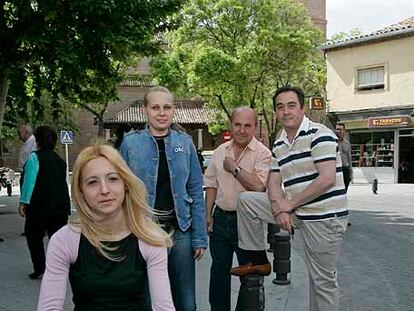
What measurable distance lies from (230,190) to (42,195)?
3.05m

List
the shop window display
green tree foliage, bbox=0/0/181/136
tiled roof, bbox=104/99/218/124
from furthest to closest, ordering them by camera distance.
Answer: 1. tiled roof, bbox=104/99/218/124
2. the shop window display
3. green tree foliage, bbox=0/0/181/136

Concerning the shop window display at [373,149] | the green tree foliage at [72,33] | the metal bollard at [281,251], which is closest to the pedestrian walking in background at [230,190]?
the metal bollard at [281,251]

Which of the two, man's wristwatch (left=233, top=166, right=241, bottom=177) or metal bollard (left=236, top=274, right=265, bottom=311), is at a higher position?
man's wristwatch (left=233, top=166, right=241, bottom=177)

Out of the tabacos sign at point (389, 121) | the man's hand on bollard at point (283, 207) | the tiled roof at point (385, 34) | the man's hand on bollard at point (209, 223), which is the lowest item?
the man's hand on bollard at point (209, 223)

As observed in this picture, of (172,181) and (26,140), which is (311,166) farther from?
(26,140)

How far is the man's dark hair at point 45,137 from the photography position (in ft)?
22.9

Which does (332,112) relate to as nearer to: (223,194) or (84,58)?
(84,58)

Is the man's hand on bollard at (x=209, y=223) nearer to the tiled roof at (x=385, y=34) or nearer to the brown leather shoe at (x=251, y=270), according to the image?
the brown leather shoe at (x=251, y=270)

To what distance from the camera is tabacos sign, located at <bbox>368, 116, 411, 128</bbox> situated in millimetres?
26359

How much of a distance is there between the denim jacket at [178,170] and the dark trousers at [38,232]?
3.43 m

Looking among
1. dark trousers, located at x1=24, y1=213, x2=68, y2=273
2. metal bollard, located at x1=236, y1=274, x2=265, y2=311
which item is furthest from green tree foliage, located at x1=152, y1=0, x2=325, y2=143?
metal bollard, located at x1=236, y1=274, x2=265, y2=311

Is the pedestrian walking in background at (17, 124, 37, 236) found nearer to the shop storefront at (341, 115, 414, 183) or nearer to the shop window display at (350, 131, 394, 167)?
the shop storefront at (341, 115, 414, 183)

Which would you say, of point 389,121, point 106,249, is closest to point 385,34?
point 389,121

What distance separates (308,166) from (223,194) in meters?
0.96
